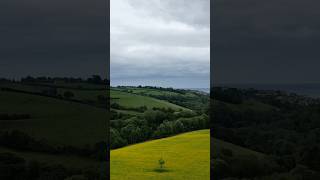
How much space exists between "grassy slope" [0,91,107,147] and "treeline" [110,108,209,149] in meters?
4.33

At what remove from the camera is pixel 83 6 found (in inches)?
270

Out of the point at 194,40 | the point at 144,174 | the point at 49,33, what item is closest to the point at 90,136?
the point at 49,33

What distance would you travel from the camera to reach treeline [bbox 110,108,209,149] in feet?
37.2

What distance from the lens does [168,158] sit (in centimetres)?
1133

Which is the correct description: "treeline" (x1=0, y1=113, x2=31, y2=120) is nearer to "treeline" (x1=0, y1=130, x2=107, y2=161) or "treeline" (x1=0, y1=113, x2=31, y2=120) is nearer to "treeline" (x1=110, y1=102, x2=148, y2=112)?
"treeline" (x1=0, y1=130, x2=107, y2=161)

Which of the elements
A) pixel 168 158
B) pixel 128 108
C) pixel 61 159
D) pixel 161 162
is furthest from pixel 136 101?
pixel 61 159

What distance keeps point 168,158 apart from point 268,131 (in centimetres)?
494

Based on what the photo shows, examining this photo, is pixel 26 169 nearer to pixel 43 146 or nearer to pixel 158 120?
pixel 43 146

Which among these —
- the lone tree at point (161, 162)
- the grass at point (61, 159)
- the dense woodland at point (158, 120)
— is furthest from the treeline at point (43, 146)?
the dense woodland at point (158, 120)

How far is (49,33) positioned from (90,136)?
178 cm

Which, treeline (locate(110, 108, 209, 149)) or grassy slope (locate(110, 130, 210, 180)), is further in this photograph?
treeline (locate(110, 108, 209, 149))

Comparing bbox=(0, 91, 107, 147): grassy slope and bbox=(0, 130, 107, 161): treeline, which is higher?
bbox=(0, 91, 107, 147): grassy slope

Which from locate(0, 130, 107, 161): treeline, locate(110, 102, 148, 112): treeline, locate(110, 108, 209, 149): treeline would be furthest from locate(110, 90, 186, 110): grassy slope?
locate(0, 130, 107, 161): treeline

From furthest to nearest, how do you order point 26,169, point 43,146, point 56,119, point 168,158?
point 168,158
point 56,119
point 43,146
point 26,169
